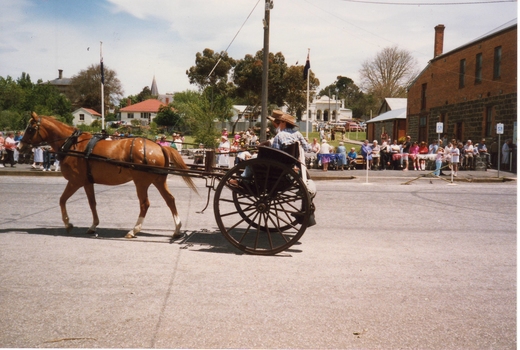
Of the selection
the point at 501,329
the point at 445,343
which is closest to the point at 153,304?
the point at 445,343

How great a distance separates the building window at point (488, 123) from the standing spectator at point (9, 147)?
83.4 ft

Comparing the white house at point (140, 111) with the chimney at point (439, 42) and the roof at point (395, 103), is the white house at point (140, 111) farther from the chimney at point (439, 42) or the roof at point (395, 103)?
the chimney at point (439, 42)

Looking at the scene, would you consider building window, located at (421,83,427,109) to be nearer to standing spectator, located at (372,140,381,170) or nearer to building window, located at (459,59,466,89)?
building window, located at (459,59,466,89)

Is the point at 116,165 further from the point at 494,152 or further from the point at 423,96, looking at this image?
the point at 423,96

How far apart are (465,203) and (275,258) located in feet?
24.4

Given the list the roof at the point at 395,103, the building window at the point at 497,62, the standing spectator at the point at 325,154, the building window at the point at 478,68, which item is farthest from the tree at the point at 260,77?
the standing spectator at the point at 325,154

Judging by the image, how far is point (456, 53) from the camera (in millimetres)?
31156

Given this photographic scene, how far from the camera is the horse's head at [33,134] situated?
24.6ft

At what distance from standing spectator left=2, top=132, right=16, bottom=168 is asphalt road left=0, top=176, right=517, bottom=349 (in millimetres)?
13674

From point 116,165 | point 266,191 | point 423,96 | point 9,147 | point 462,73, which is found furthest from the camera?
point 423,96

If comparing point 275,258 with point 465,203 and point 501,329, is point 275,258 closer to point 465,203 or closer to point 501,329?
point 501,329

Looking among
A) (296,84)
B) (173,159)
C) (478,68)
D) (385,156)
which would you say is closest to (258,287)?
(173,159)

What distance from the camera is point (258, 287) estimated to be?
4.88m

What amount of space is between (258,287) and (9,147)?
19674mm
